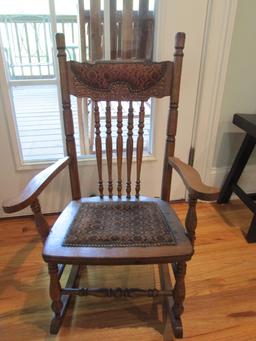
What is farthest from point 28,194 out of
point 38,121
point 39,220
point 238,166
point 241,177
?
point 241,177

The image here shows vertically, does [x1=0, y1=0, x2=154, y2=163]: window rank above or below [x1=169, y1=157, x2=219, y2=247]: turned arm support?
above

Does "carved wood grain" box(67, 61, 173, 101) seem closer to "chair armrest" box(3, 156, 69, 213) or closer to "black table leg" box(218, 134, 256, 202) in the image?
"chair armrest" box(3, 156, 69, 213)

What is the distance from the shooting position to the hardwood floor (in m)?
0.92

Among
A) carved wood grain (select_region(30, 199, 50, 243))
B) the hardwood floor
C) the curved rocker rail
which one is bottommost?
the hardwood floor

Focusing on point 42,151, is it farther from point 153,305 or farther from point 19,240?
point 153,305

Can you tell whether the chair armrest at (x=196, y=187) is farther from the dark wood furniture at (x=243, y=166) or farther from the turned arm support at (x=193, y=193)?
the dark wood furniture at (x=243, y=166)

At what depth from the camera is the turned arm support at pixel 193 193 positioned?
71 cm

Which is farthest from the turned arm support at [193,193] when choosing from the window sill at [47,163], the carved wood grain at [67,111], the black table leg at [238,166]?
the black table leg at [238,166]

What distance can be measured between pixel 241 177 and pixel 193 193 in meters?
1.05

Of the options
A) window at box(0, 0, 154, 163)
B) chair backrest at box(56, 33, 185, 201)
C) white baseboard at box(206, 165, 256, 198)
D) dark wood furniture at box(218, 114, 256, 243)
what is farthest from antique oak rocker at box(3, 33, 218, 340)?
white baseboard at box(206, 165, 256, 198)

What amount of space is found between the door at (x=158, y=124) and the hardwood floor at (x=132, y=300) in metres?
0.28

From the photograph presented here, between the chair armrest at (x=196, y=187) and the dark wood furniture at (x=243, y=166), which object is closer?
the chair armrest at (x=196, y=187)

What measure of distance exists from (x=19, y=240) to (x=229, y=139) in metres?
1.32

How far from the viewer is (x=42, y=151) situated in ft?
4.61
